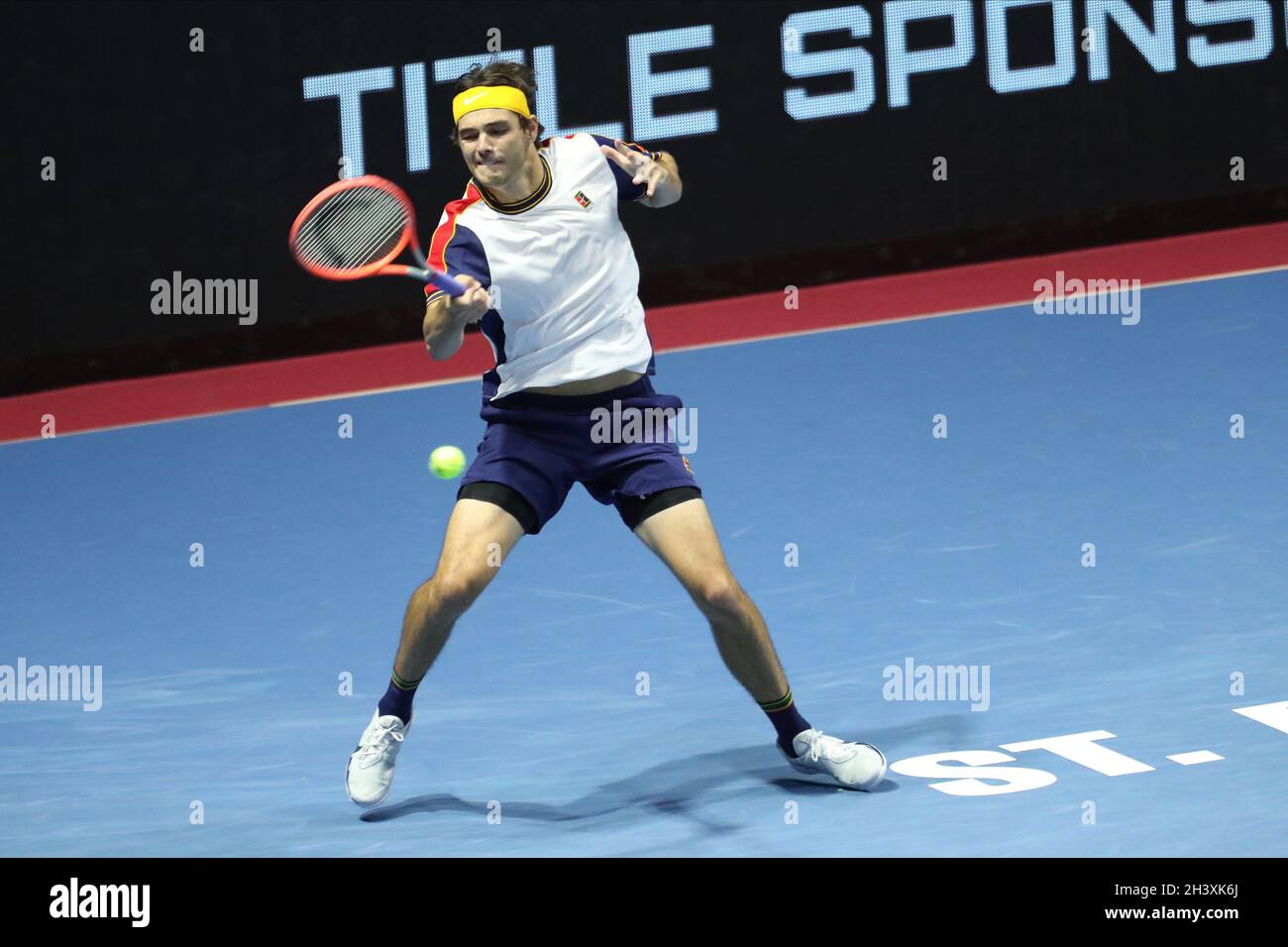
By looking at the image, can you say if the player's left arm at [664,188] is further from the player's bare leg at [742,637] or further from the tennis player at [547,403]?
the player's bare leg at [742,637]

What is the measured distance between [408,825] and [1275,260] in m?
7.84

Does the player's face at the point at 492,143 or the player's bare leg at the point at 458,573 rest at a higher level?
the player's face at the point at 492,143

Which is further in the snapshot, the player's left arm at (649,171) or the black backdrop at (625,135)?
the black backdrop at (625,135)

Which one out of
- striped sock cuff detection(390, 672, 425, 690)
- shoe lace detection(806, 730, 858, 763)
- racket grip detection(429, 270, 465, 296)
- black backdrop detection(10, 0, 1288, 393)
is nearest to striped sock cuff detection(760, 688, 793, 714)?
shoe lace detection(806, 730, 858, 763)

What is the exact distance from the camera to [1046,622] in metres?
6.93

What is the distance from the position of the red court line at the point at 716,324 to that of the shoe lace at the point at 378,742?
5.70m

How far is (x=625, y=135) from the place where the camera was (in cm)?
1223

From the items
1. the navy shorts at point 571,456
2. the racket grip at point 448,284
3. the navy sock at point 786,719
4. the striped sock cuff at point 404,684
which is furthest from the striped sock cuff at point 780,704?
the racket grip at point 448,284

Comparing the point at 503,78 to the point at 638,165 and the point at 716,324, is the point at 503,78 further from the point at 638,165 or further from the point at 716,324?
the point at 716,324

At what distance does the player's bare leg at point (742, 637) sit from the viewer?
5555 mm

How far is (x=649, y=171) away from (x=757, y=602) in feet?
6.88

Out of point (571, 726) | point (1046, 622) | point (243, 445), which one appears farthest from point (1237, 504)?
point (243, 445)

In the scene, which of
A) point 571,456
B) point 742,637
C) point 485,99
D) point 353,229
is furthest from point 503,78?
point 742,637

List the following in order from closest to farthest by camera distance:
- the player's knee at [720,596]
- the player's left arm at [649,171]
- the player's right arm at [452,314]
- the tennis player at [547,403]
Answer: the player's right arm at [452,314], the player's knee at [720,596], the tennis player at [547,403], the player's left arm at [649,171]
